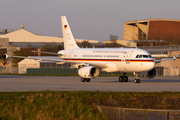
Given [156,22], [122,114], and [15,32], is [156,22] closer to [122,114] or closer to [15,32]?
[15,32]

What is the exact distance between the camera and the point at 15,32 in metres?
123

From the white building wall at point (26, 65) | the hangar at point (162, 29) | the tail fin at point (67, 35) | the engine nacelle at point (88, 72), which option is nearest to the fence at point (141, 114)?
the engine nacelle at point (88, 72)

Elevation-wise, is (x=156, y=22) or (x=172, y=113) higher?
(x=156, y=22)

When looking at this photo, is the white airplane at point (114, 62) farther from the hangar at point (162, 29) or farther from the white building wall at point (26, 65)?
the hangar at point (162, 29)

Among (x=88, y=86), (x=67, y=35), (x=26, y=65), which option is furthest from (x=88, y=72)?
(x=26, y=65)

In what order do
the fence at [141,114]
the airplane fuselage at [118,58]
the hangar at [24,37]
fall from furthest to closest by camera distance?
the hangar at [24,37], the airplane fuselage at [118,58], the fence at [141,114]

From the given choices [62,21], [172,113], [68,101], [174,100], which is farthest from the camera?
[62,21]

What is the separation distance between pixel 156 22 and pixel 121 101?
10623 centimetres

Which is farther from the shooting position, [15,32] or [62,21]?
[15,32]

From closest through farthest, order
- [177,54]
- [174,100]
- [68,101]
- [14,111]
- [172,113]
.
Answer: [172,113] < [14,111] < [68,101] < [174,100] < [177,54]

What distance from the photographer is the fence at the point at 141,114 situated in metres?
14.0

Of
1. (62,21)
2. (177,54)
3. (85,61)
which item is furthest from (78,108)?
(177,54)

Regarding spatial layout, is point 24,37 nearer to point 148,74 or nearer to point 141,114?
point 148,74

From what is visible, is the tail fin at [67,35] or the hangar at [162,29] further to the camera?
the hangar at [162,29]
